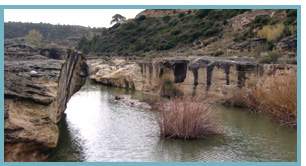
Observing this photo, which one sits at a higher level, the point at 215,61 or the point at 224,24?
the point at 224,24

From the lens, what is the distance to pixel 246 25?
3775cm

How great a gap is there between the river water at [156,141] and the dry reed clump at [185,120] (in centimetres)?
25

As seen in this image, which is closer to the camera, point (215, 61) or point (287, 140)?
point (287, 140)

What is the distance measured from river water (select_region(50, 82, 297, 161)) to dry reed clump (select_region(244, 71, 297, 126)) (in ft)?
1.15

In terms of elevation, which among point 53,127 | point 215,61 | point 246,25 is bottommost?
point 53,127

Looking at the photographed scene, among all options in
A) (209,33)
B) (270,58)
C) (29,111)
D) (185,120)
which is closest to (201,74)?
(270,58)

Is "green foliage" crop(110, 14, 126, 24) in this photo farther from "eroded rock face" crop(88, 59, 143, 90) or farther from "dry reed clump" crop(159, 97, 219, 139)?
"dry reed clump" crop(159, 97, 219, 139)

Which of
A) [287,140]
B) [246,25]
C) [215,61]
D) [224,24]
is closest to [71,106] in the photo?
[215,61]

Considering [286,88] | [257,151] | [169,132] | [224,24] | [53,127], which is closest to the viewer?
[53,127]

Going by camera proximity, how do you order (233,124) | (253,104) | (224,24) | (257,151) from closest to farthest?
(257,151) < (233,124) < (253,104) < (224,24)

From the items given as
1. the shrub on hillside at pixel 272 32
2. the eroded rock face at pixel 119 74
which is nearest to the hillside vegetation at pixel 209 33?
the shrub on hillside at pixel 272 32

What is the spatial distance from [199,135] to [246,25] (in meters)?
24.2

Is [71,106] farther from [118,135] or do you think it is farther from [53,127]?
[53,127]

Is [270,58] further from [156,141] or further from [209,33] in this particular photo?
[209,33]
